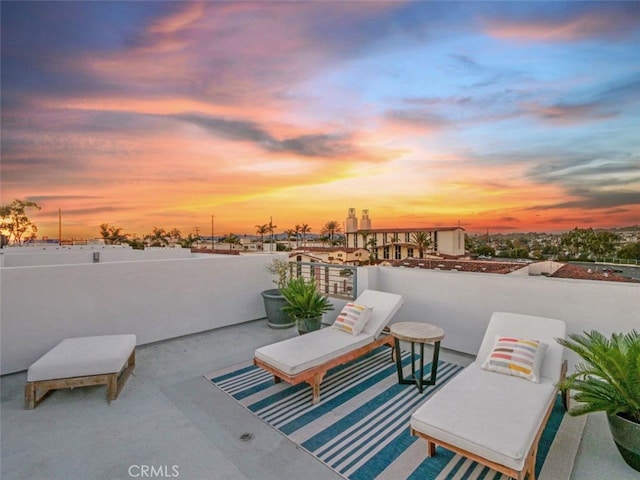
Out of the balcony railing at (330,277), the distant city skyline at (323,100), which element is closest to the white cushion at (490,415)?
the balcony railing at (330,277)

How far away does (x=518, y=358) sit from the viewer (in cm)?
303

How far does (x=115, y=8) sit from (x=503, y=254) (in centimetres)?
1300

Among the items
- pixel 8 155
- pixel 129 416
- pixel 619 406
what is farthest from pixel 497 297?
pixel 8 155

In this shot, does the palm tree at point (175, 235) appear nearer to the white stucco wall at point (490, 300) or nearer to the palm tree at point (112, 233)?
the palm tree at point (112, 233)

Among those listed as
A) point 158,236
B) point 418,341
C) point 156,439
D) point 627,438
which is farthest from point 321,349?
point 158,236

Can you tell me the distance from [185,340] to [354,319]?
111 inches

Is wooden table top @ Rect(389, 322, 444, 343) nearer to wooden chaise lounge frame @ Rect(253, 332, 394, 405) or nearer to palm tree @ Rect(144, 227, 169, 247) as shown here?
wooden chaise lounge frame @ Rect(253, 332, 394, 405)

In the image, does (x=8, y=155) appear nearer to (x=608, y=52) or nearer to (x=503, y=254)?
(x=608, y=52)

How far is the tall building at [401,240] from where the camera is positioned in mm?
29953

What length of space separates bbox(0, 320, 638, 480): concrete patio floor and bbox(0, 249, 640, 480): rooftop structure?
1 cm

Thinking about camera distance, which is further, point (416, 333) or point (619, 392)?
point (416, 333)

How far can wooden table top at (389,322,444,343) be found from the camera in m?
3.50

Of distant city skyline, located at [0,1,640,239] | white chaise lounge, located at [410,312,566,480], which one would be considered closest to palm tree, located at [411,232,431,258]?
distant city skyline, located at [0,1,640,239]

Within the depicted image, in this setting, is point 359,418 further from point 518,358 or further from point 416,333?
point 518,358
